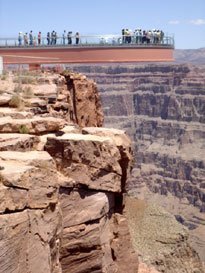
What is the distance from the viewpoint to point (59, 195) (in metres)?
11.5

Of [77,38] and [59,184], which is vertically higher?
[77,38]

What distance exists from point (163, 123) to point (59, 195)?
564 ft

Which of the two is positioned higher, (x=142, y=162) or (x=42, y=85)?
(x=42, y=85)

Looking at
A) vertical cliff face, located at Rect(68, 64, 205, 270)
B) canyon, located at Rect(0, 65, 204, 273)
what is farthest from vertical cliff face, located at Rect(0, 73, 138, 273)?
vertical cliff face, located at Rect(68, 64, 205, 270)

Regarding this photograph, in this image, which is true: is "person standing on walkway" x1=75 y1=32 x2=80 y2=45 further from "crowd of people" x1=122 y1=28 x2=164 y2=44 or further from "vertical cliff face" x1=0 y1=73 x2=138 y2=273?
"vertical cliff face" x1=0 y1=73 x2=138 y2=273

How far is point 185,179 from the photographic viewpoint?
507 feet

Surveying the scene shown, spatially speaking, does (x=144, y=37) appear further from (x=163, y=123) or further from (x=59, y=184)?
(x=163, y=123)

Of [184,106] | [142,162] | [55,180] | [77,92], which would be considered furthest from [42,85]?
[184,106]

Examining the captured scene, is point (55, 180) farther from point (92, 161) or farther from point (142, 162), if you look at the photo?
point (142, 162)

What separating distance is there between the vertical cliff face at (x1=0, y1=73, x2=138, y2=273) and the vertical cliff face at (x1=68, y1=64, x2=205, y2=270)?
123 m

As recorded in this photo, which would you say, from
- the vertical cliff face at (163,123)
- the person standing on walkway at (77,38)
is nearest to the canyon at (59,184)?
the person standing on walkway at (77,38)

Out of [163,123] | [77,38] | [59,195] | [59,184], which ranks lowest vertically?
[163,123]

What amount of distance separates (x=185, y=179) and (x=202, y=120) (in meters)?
26.6

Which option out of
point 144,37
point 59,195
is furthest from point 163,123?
point 59,195
